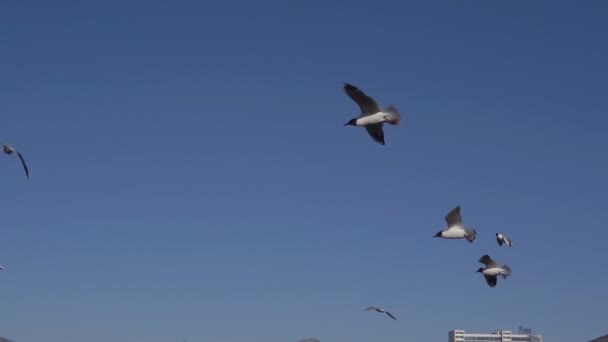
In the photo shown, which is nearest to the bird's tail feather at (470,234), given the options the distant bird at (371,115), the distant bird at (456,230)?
the distant bird at (456,230)

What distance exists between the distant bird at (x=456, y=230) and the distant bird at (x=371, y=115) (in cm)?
757

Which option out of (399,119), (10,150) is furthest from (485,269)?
(10,150)

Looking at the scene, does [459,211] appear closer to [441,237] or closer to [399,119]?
[441,237]

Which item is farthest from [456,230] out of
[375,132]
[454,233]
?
[375,132]

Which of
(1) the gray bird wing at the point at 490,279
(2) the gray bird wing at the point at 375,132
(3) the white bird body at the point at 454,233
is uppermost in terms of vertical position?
(2) the gray bird wing at the point at 375,132

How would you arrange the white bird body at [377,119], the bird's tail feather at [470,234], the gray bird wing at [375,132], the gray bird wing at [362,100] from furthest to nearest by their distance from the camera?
the bird's tail feather at [470,234] < the gray bird wing at [375,132] < the white bird body at [377,119] < the gray bird wing at [362,100]

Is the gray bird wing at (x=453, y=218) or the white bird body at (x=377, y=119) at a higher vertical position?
the white bird body at (x=377, y=119)

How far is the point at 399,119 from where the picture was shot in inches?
1331

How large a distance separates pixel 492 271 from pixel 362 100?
12.2 meters

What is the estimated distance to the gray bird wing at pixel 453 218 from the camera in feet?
133

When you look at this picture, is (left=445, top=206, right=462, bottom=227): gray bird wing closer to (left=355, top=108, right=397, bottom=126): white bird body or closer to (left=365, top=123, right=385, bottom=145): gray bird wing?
(left=365, top=123, right=385, bottom=145): gray bird wing

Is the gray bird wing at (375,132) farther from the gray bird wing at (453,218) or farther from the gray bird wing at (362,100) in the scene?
the gray bird wing at (453,218)

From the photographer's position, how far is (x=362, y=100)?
3406 centimetres

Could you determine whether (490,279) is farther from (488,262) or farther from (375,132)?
(375,132)
